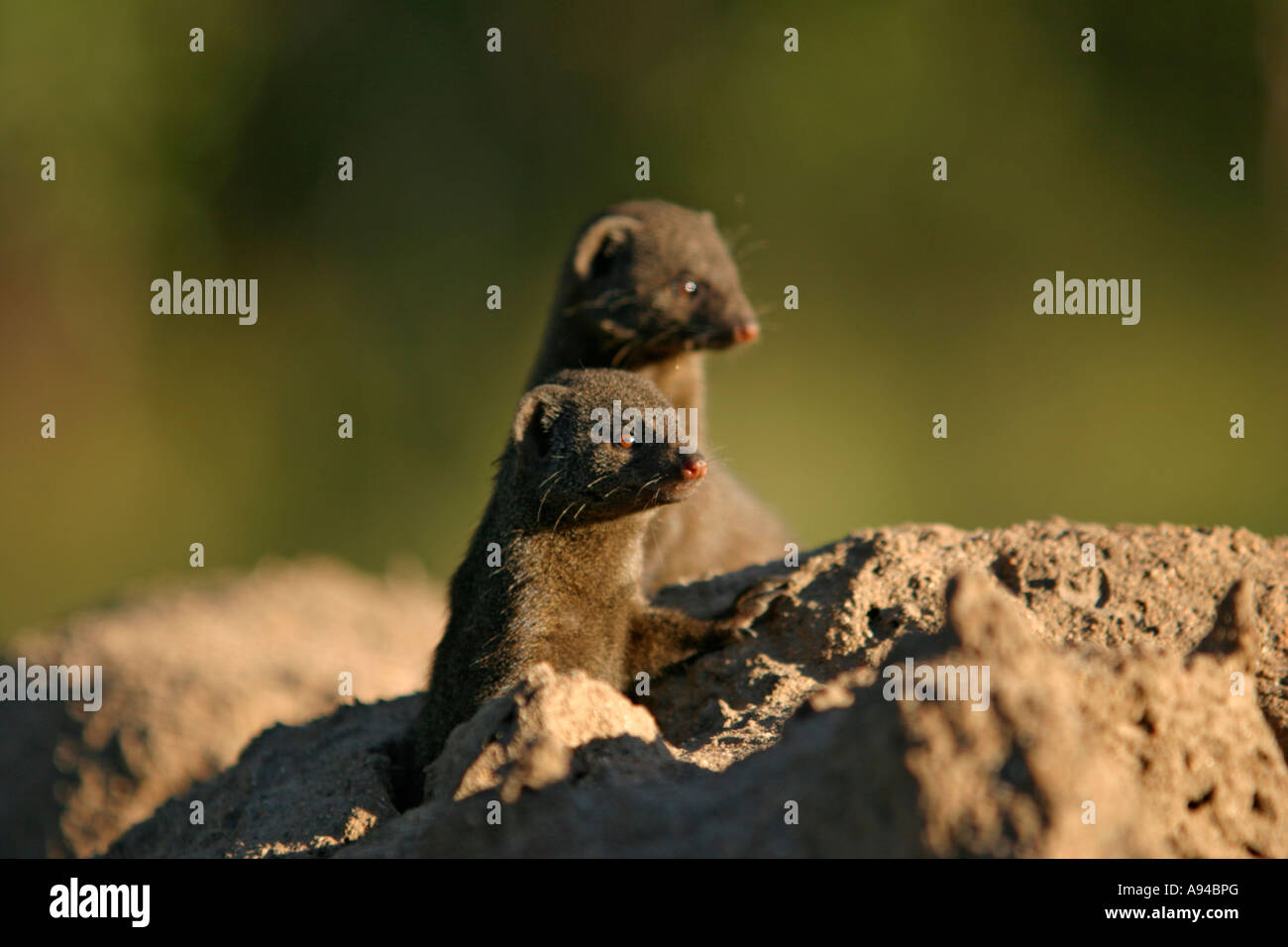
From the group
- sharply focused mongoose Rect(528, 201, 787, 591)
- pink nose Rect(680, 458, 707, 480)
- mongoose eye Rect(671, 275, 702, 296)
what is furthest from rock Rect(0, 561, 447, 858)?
pink nose Rect(680, 458, 707, 480)

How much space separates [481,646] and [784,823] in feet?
6.04

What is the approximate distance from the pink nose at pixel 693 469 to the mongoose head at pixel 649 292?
1.77 metres

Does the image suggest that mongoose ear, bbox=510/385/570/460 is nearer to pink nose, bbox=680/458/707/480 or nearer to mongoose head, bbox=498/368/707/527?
mongoose head, bbox=498/368/707/527

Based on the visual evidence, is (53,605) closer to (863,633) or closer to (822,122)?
(822,122)

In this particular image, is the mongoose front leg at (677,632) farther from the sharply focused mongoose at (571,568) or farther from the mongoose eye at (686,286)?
the mongoose eye at (686,286)

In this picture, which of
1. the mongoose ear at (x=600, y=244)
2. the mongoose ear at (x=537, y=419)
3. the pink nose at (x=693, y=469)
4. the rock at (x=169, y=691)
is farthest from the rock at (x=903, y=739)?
the mongoose ear at (x=600, y=244)

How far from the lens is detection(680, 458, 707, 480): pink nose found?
3.93m

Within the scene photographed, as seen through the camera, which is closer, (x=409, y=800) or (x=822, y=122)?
(x=409, y=800)

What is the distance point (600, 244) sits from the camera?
6027mm

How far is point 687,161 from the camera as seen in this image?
12539 mm

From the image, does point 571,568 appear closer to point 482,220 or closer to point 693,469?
point 693,469

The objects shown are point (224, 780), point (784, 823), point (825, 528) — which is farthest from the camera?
point (825, 528)

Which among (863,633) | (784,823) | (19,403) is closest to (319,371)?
(19,403)

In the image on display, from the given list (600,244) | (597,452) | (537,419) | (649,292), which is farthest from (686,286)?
(597,452)
